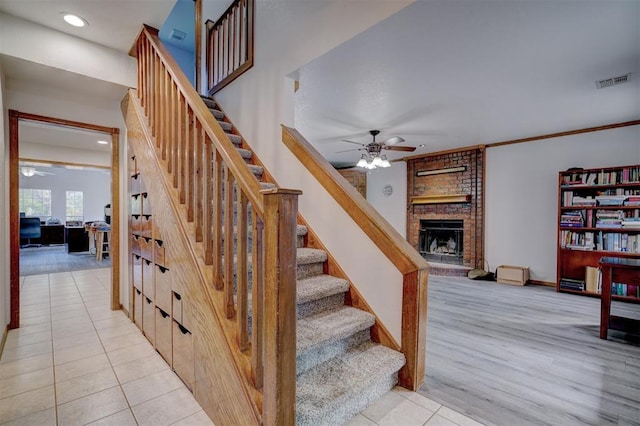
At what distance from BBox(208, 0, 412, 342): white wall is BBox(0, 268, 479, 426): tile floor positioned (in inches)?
19.8

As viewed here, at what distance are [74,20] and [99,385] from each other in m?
2.77

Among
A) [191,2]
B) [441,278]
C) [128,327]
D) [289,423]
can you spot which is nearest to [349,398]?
[289,423]

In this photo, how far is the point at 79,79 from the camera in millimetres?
2631

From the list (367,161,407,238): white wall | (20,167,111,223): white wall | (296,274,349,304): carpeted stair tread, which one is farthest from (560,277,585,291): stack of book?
(20,167,111,223): white wall

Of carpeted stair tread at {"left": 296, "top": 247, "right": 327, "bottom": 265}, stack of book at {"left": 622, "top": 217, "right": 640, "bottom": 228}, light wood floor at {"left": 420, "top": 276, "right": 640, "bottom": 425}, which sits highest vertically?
stack of book at {"left": 622, "top": 217, "right": 640, "bottom": 228}

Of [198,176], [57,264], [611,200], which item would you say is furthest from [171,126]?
[57,264]

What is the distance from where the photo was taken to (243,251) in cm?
125

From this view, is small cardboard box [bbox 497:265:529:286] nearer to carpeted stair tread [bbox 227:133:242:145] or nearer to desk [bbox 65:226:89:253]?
carpeted stair tread [bbox 227:133:242:145]

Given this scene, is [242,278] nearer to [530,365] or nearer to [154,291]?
[154,291]

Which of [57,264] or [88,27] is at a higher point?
[88,27]

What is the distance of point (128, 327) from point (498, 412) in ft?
10.5

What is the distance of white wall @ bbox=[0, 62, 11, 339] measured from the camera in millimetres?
2375

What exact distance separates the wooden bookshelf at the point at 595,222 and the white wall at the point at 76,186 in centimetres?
1347

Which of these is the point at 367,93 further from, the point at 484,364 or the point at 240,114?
the point at 484,364
